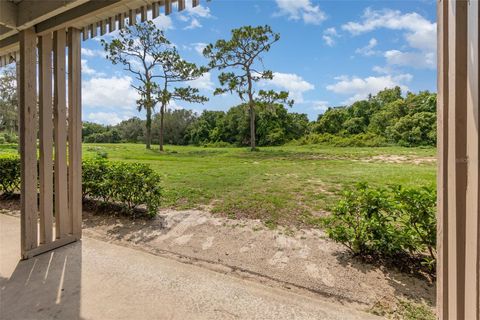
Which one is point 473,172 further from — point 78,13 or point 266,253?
point 78,13

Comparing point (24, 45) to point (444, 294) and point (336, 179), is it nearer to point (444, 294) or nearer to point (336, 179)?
point (444, 294)

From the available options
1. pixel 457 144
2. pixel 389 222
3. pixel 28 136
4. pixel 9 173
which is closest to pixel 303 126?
pixel 9 173

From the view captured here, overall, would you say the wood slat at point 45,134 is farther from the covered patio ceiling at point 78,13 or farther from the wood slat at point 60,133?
the covered patio ceiling at point 78,13

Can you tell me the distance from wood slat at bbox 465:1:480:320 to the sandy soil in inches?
42.1

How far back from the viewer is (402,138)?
1723 cm

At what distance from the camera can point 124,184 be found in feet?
11.2

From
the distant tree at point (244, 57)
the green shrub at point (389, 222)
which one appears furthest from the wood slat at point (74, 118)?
the distant tree at point (244, 57)

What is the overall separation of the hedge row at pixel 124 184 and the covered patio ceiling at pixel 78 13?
1.74m

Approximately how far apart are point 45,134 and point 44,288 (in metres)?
1.31

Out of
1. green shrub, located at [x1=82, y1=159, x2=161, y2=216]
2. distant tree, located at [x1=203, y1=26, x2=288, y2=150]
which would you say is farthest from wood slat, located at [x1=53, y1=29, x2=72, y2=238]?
distant tree, located at [x1=203, y1=26, x2=288, y2=150]

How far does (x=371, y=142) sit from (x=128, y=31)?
57.0ft

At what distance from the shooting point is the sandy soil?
1923mm

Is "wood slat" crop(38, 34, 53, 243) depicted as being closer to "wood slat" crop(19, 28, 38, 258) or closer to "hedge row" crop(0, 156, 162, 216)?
"wood slat" crop(19, 28, 38, 258)

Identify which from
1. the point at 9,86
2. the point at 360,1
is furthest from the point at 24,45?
the point at 9,86
